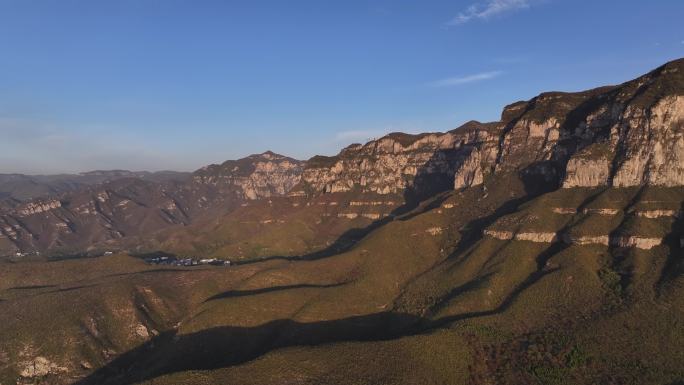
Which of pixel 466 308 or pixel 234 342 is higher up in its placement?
pixel 466 308

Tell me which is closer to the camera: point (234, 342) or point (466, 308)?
point (234, 342)

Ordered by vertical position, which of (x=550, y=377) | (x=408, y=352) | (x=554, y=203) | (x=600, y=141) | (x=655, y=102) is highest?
(x=655, y=102)

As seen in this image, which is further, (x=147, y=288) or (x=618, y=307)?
(x=147, y=288)

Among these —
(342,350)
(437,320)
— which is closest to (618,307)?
(437,320)

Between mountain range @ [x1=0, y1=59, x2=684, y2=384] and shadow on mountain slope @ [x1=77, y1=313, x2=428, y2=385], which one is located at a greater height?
mountain range @ [x1=0, y1=59, x2=684, y2=384]

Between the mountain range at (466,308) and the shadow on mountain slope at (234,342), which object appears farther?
the shadow on mountain slope at (234,342)

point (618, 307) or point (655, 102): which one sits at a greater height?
point (655, 102)

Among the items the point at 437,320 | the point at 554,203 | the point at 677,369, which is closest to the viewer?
the point at 677,369

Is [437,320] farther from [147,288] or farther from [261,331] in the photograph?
[147,288]

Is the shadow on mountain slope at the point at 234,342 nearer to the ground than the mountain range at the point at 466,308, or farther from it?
nearer to the ground

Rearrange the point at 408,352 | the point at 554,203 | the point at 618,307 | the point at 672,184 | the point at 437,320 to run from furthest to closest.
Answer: the point at 554,203 → the point at 672,184 → the point at 437,320 → the point at 618,307 → the point at 408,352

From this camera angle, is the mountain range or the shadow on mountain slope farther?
the shadow on mountain slope
